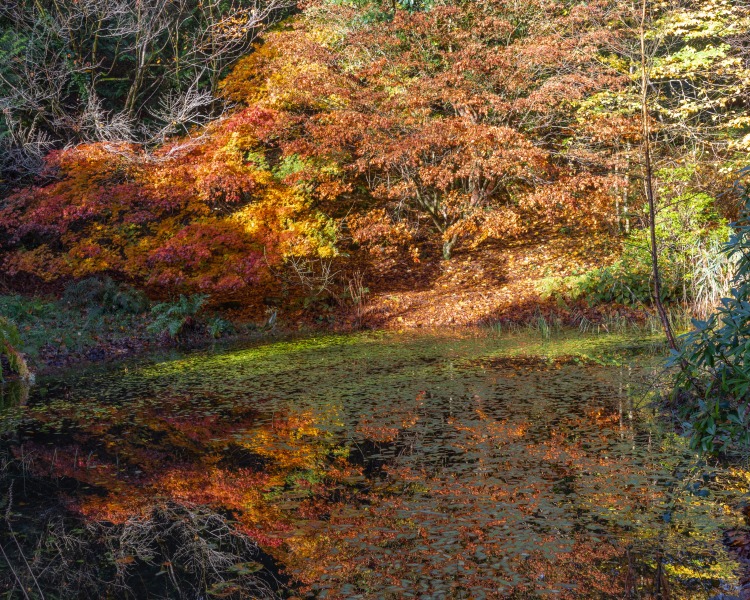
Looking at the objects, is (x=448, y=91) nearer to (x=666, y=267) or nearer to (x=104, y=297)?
(x=666, y=267)

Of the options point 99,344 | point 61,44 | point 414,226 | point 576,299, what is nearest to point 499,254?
point 414,226

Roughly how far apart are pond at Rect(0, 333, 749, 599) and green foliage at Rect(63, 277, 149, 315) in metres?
4.61

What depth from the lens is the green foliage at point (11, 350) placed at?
8.84 m

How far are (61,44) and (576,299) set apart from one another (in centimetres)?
1033

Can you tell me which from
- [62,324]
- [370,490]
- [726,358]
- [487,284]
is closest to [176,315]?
[62,324]

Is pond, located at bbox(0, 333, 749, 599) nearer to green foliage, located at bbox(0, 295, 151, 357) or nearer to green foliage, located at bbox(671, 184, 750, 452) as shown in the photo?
green foliage, located at bbox(671, 184, 750, 452)

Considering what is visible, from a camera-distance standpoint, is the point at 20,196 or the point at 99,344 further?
the point at 20,196

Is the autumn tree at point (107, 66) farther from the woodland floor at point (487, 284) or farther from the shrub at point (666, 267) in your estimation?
the shrub at point (666, 267)

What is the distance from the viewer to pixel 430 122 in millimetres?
12438

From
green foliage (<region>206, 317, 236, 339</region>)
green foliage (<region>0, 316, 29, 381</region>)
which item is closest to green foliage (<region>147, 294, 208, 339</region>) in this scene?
green foliage (<region>206, 317, 236, 339</region>)

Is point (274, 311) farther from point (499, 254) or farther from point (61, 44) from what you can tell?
point (61, 44)

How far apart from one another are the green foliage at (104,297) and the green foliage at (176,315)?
447mm

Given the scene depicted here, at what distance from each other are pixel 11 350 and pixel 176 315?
340cm

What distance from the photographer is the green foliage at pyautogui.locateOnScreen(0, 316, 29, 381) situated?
29.0 feet
